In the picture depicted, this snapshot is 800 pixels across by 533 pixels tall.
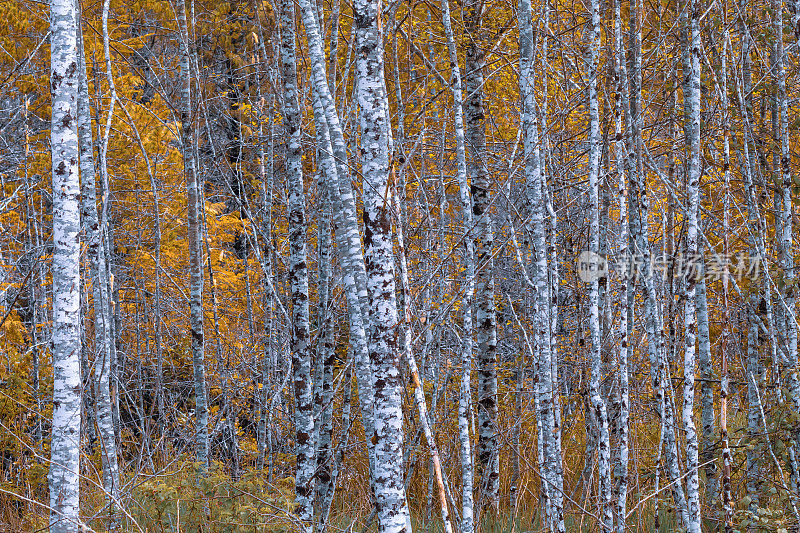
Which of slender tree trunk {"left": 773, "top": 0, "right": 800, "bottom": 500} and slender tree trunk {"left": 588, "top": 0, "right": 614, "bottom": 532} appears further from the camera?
slender tree trunk {"left": 773, "top": 0, "right": 800, "bottom": 500}

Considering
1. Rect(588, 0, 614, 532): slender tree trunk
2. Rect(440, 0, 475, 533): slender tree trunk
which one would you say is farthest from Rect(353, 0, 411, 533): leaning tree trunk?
Rect(588, 0, 614, 532): slender tree trunk

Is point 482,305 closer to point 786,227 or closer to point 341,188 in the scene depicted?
point 786,227

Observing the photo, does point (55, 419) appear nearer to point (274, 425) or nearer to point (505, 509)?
point (274, 425)

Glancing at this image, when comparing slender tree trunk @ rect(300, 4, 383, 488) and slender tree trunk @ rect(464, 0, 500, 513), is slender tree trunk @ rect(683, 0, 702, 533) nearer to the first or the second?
slender tree trunk @ rect(300, 4, 383, 488)

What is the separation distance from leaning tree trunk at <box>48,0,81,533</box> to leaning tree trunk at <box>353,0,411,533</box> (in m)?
2.04

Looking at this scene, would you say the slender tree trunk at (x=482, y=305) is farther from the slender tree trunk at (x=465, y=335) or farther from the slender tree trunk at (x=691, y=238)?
the slender tree trunk at (x=691, y=238)

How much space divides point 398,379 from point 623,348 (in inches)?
79.1

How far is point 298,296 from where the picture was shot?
5.36m

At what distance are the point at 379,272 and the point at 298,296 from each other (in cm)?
229

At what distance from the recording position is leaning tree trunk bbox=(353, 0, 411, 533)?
3.19 m

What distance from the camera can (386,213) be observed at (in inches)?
126

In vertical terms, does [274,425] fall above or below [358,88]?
below

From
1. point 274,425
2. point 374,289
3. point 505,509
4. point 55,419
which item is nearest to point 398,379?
point 374,289

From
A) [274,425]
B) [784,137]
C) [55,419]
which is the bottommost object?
[274,425]
